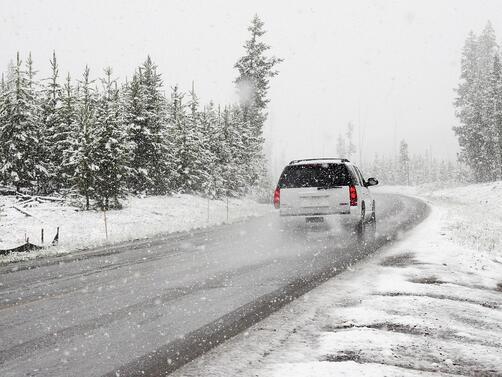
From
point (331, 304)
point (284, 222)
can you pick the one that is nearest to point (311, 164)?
point (284, 222)

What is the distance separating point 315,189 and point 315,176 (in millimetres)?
393

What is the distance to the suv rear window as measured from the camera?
1291cm

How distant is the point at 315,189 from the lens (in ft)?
42.1

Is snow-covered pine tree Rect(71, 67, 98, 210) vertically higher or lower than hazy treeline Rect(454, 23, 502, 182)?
lower

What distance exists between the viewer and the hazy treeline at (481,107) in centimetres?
5180

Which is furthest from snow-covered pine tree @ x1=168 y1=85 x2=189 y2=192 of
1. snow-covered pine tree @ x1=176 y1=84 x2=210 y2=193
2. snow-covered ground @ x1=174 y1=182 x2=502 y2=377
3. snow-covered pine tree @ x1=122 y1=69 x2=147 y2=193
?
snow-covered ground @ x1=174 y1=182 x2=502 y2=377

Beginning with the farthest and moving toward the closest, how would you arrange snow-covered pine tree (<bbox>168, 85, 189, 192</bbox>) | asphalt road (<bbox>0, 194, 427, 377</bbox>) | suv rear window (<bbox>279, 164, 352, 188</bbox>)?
snow-covered pine tree (<bbox>168, 85, 189, 192</bbox>) → suv rear window (<bbox>279, 164, 352, 188</bbox>) → asphalt road (<bbox>0, 194, 427, 377</bbox>)

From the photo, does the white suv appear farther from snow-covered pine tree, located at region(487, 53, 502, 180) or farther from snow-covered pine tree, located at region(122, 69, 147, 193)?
snow-covered pine tree, located at region(487, 53, 502, 180)

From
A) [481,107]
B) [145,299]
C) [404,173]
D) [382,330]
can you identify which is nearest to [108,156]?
[145,299]

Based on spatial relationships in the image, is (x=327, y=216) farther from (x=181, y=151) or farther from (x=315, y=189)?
(x=181, y=151)

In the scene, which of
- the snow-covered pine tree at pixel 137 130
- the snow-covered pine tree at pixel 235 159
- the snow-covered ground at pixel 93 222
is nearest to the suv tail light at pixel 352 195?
the snow-covered ground at pixel 93 222

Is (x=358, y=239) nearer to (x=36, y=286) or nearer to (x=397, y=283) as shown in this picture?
(x=397, y=283)

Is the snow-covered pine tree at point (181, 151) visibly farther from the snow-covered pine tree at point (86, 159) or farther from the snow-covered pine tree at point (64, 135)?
the snow-covered pine tree at point (86, 159)

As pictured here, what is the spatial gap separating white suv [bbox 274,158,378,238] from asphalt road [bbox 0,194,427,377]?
1.65 ft
